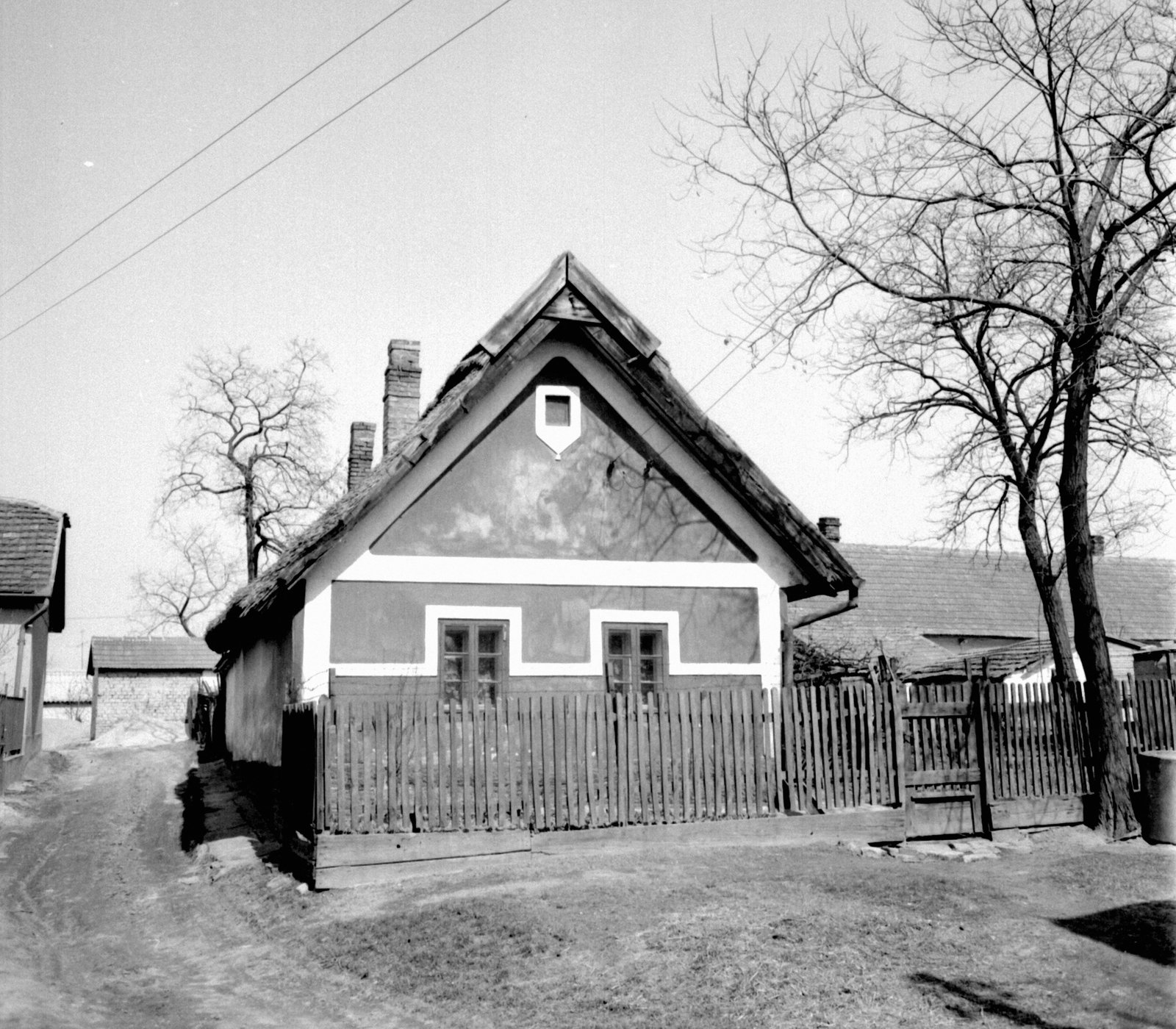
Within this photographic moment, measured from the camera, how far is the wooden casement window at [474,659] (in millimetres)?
13406

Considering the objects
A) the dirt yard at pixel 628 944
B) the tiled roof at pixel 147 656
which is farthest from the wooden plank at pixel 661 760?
the tiled roof at pixel 147 656

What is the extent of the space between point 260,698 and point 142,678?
133ft

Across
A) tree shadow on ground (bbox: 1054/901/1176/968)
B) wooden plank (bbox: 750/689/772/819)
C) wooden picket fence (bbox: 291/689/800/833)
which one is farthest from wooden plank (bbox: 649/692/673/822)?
tree shadow on ground (bbox: 1054/901/1176/968)

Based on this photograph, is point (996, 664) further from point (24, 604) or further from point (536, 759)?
point (24, 604)

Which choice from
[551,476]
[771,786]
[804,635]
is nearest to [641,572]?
[551,476]

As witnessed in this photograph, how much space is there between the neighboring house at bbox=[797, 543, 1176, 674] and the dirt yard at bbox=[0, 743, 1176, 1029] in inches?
802

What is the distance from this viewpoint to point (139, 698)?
55.0m

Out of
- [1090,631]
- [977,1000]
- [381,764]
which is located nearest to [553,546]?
[381,764]

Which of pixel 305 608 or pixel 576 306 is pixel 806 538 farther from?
pixel 305 608

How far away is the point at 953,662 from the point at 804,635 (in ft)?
16.8

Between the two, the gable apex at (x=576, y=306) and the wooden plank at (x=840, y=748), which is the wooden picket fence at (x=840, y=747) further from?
the gable apex at (x=576, y=306)

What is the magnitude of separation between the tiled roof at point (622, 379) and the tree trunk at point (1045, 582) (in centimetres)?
555

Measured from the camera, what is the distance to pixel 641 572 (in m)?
14.2

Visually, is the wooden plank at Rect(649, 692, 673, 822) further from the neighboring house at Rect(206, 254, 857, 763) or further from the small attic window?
the small attic window
